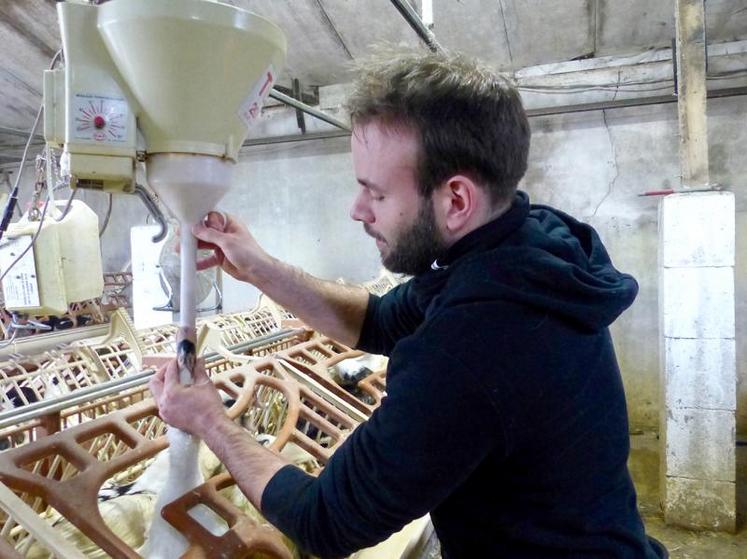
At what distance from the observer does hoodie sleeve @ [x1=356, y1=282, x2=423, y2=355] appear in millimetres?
1447

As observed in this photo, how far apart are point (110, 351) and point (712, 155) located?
4.85 metres

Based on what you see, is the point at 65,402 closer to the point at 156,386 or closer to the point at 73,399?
the point at 73,399

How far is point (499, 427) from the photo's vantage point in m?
0.84

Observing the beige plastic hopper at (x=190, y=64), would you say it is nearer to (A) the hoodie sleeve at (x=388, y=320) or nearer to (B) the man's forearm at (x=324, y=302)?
(B) the man's forearm at (x=324, y=302)

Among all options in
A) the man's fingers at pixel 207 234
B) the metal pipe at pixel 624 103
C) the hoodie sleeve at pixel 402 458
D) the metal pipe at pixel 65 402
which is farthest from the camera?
the metal pipe at pixel 624 103

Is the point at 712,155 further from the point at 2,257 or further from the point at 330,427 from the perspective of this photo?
the point at 2,257

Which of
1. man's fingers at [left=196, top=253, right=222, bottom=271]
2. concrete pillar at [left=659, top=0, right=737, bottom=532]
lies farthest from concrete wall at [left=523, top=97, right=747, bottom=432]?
man's fingers at [left=196, top=253, right=222, bottom=271]

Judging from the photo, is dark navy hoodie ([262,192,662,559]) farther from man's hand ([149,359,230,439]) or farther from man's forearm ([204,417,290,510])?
man's hand ([149,359,230,439])

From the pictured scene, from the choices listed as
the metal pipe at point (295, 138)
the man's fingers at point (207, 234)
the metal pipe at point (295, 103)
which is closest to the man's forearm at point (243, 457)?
the man's fingers at point (207, 234)

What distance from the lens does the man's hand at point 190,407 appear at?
1.04 meters

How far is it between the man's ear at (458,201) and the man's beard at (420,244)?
0.06 ft

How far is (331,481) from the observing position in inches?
35.6

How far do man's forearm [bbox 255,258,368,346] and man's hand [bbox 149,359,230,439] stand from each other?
0.41 meters

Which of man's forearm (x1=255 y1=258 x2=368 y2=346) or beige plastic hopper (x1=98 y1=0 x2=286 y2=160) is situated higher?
beige plastic hopper (x1=98 y1=0 x2=286 y2=160)
